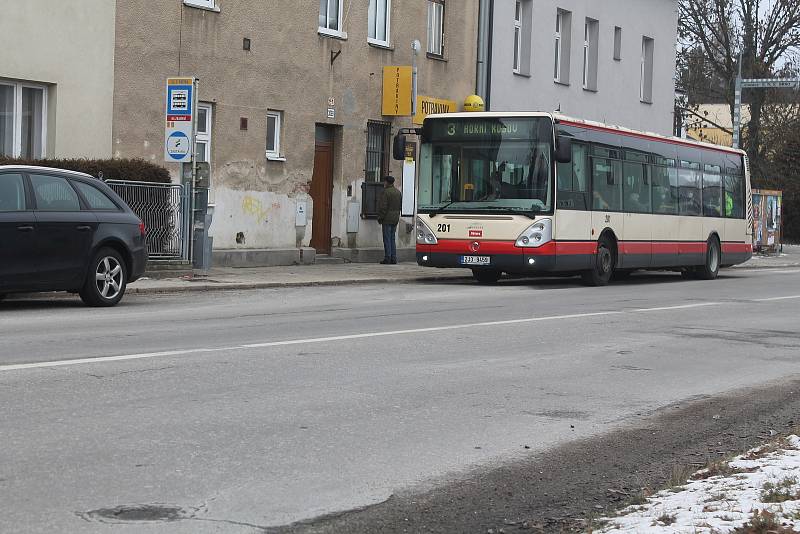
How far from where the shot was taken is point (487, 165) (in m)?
22.5

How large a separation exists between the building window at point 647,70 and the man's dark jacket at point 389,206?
1686 centimetres

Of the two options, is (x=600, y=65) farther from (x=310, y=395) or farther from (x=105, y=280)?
(x=310, y=395)

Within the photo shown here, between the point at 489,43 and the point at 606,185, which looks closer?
the point at 606,185

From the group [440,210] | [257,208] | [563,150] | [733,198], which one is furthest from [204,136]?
[733,198]

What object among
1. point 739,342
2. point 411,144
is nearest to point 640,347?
point 739,342

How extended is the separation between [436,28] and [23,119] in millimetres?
12912

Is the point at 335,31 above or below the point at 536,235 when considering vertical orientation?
above

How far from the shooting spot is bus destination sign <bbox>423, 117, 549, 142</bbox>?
22344mm

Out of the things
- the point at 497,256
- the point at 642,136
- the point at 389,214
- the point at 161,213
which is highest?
the point at 642,136

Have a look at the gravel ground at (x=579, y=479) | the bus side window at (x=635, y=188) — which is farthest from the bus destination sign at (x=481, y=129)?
the gravel ground at (x=579, y=479)

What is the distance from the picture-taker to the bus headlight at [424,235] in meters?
22.7

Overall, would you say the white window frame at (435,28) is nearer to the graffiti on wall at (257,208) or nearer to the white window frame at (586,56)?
the graffiti on wall at (257,208)

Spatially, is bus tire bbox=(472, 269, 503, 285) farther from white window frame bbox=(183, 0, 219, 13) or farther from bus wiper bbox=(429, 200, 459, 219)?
white window frame bbox=(183, 0, 219, 13)

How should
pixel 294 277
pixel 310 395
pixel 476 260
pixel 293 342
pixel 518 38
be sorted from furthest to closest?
1. pixel 518 38
2. pixel 294 277
3. pixel 476 260
4. pixel 293 342
5. pixel 310 395
